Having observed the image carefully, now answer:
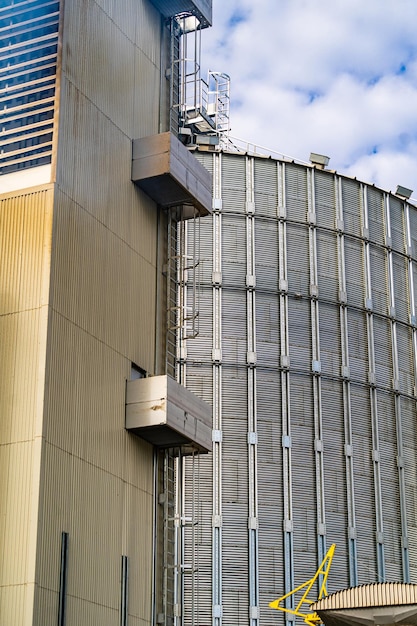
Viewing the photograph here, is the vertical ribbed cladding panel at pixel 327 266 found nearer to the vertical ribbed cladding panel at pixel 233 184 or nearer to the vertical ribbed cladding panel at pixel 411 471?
the vertical ribbed cladding panel at pixel 233 184

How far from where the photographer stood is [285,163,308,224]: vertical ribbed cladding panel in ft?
172

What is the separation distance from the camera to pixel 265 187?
52.4m

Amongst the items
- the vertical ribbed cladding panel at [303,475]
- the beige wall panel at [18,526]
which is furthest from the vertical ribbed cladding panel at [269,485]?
the beige wall panel at [18,526]

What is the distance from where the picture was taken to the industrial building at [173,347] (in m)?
31.8

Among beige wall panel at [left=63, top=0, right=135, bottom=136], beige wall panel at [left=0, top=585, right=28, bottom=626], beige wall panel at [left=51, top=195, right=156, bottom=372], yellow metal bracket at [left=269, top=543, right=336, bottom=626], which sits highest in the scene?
beige wall panel at [left=63, top=0, right=135, bottom=136]

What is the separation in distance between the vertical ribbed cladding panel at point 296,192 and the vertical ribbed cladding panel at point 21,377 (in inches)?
822

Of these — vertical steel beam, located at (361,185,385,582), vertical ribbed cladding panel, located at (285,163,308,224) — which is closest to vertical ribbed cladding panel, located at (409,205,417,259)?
vertical steel beam, located at (361,185,385,582)

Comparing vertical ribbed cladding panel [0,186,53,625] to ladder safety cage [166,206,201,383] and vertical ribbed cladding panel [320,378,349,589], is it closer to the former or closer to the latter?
ladder safety cage [166,206,201,383]

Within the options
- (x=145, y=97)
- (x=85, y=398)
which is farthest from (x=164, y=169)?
(x=85, y=398)

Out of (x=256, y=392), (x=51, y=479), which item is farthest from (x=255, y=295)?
(x=51, y=479)

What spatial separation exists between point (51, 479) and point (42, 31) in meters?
12.8

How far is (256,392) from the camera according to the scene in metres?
49.3

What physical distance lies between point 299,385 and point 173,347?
39.6 feet

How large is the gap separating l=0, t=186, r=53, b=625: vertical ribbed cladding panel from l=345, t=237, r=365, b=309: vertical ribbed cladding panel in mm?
21857
